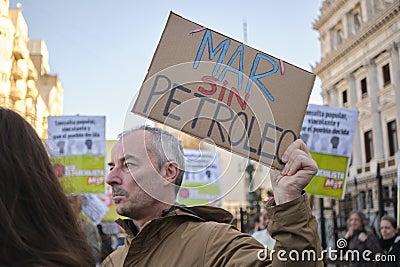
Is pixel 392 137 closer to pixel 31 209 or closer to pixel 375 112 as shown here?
pixel 375 112

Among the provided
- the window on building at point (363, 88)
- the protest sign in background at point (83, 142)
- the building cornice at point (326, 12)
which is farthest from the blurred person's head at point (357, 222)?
the building cornice at point (326, 12)

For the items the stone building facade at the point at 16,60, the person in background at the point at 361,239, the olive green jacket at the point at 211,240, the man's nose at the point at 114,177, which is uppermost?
the stone building facade at the point at 16,60

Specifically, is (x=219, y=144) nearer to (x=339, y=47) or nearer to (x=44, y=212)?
(x=44, y=212)

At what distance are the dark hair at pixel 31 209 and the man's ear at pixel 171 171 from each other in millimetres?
1115

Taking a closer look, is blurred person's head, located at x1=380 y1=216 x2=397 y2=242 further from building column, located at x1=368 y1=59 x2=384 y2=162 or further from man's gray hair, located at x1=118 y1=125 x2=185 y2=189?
building column, located at x1=368 y1=59 x2=384 y2=162

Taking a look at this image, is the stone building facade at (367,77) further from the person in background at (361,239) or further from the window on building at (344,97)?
the person in background at (361,239)

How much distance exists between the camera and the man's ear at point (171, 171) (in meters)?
2.57

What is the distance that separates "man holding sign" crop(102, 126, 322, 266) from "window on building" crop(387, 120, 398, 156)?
30.8 m

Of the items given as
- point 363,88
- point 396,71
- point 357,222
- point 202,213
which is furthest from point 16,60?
point 202,213

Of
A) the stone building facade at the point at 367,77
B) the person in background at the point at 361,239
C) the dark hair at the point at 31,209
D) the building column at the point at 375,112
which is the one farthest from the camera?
the building column at the point at 375,112

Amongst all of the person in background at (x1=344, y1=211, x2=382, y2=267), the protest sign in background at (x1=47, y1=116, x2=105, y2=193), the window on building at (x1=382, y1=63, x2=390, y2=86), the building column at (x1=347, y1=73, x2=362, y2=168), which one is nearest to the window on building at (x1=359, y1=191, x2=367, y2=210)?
the building column at (x1=347, y1=73, x2=362, y2=168)

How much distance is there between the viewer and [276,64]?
7.64ft

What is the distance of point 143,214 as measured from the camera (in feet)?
8.21

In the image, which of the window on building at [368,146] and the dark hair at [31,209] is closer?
the dark hair at [31,209]
